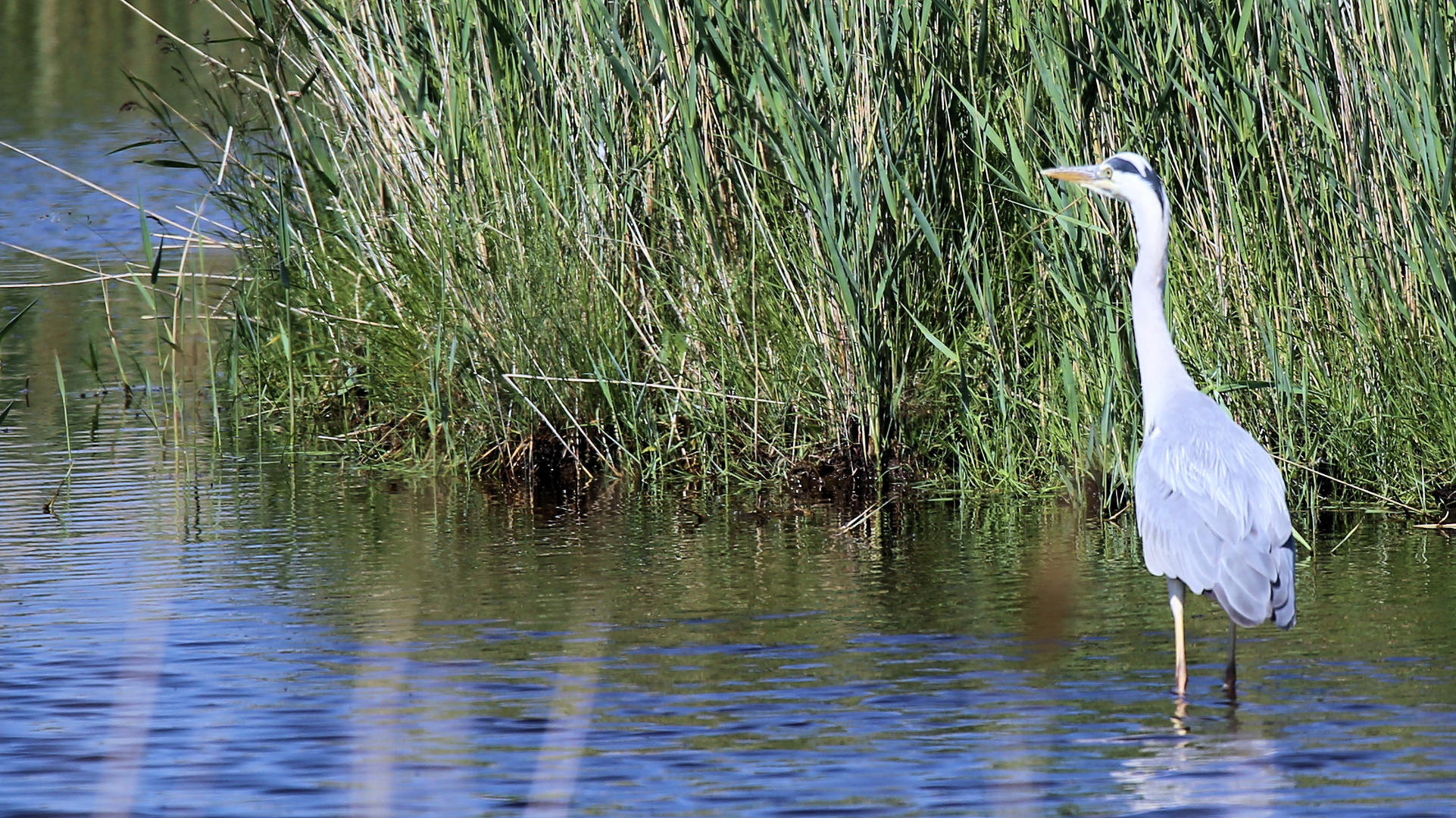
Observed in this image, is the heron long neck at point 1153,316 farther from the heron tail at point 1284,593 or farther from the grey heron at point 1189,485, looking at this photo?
the heron tail at point 1284,593

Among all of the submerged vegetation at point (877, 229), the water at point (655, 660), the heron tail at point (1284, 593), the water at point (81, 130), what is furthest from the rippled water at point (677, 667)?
the water at point (81, 130)

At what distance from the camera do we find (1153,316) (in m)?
5.15

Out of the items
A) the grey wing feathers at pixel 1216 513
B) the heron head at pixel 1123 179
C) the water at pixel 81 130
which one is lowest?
the grey wing feathers at pixel 1216 513


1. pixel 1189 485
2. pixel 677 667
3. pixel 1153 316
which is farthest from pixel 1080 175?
pixel 677 667

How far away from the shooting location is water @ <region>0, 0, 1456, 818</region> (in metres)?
4.06

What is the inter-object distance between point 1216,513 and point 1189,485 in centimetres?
14

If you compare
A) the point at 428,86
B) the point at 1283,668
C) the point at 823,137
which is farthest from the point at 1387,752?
the point at 428,86

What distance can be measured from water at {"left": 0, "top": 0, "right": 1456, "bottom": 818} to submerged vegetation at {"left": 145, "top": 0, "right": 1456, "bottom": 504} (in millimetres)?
346

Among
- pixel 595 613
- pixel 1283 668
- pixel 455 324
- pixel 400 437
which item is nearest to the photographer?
pixel 1283 668

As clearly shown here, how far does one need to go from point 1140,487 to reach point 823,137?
5.82ft

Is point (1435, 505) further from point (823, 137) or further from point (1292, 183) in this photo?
point (823, 137)

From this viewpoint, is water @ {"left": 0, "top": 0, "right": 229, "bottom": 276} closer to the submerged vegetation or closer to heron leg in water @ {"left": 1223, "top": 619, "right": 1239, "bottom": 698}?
the submerged vegetation

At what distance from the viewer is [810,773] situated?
4.12 metres

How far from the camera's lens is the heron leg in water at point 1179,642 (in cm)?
456
